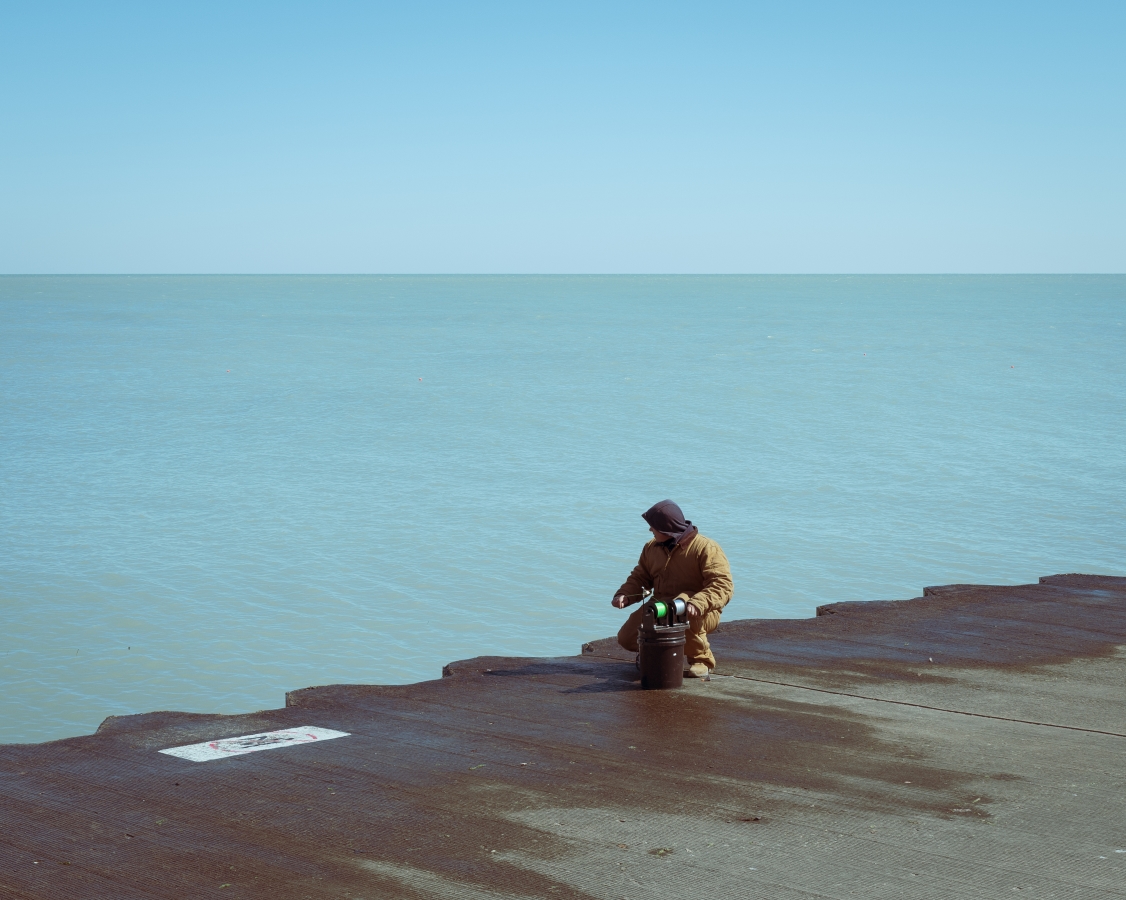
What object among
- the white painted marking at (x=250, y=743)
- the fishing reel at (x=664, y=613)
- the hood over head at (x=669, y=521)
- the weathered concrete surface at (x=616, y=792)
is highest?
the hood over head at (x=669, y=521)

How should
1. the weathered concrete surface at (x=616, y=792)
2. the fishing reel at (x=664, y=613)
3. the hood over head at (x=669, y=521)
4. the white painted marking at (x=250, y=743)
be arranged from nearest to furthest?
the weathered concrete surface at (x=616, y=792), the white painted marking at (x=250, y=743), the fishing reel at (x=664, y=613), the hood over head at (x=669, y=521)

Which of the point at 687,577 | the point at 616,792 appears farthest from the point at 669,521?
the point at 616,792

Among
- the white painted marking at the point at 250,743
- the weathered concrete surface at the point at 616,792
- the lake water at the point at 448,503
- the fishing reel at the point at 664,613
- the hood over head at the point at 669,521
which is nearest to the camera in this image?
the weathered concrete surface at the point at 616,792

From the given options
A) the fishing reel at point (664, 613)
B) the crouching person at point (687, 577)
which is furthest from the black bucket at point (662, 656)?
the crouching person at point (687, 577)

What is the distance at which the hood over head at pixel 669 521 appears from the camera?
8.31m

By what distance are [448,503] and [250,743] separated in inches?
747

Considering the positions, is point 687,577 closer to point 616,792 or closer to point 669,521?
point 669,521

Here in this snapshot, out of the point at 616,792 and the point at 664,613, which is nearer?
the point at 616,792

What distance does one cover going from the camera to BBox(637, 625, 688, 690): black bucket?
819 cm

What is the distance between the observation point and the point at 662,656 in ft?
27.0

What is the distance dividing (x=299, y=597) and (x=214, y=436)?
2022 cm

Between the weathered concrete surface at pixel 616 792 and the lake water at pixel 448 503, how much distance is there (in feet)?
21.4

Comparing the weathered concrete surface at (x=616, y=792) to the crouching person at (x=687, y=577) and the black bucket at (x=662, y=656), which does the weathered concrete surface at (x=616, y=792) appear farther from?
the crouching person at (x=687, y=577)

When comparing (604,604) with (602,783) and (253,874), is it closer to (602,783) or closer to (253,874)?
(602,783)
